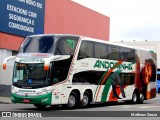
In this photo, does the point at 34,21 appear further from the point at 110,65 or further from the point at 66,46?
the point at 66,46

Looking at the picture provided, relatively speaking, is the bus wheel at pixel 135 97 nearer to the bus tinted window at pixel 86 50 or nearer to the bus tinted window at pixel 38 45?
the bus tinted window at pixel 86 50

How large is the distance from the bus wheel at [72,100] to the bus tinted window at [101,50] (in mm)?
2883

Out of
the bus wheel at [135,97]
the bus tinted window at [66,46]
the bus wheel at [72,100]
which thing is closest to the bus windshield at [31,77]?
the bus tinted window at [66,46]

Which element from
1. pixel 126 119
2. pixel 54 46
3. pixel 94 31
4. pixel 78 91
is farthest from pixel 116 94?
pixel 94 31

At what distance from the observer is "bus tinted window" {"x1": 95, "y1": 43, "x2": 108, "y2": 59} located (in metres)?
24.2

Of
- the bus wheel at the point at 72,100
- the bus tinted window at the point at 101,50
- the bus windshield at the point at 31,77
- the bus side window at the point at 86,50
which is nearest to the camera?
the bus windshield at the point at 31,77

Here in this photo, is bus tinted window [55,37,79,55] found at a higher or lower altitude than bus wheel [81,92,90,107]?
higher

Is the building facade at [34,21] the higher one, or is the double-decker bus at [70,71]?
the building facade at [34,21]

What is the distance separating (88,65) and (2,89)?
37.5 feet

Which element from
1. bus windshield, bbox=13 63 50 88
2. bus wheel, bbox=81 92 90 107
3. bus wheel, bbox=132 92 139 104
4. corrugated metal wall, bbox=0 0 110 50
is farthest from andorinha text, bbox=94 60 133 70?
corrugated metal wall, bbox=0 0 110 50

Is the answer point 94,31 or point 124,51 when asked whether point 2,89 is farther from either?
point 94,31

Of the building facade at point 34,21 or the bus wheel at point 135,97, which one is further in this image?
the building facade at point 34,21

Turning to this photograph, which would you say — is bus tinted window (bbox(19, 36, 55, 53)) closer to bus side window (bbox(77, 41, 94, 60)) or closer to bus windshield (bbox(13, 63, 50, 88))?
bus windshield (bbox(13, 63, 50, 88))

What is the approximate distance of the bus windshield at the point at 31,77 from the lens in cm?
2036
